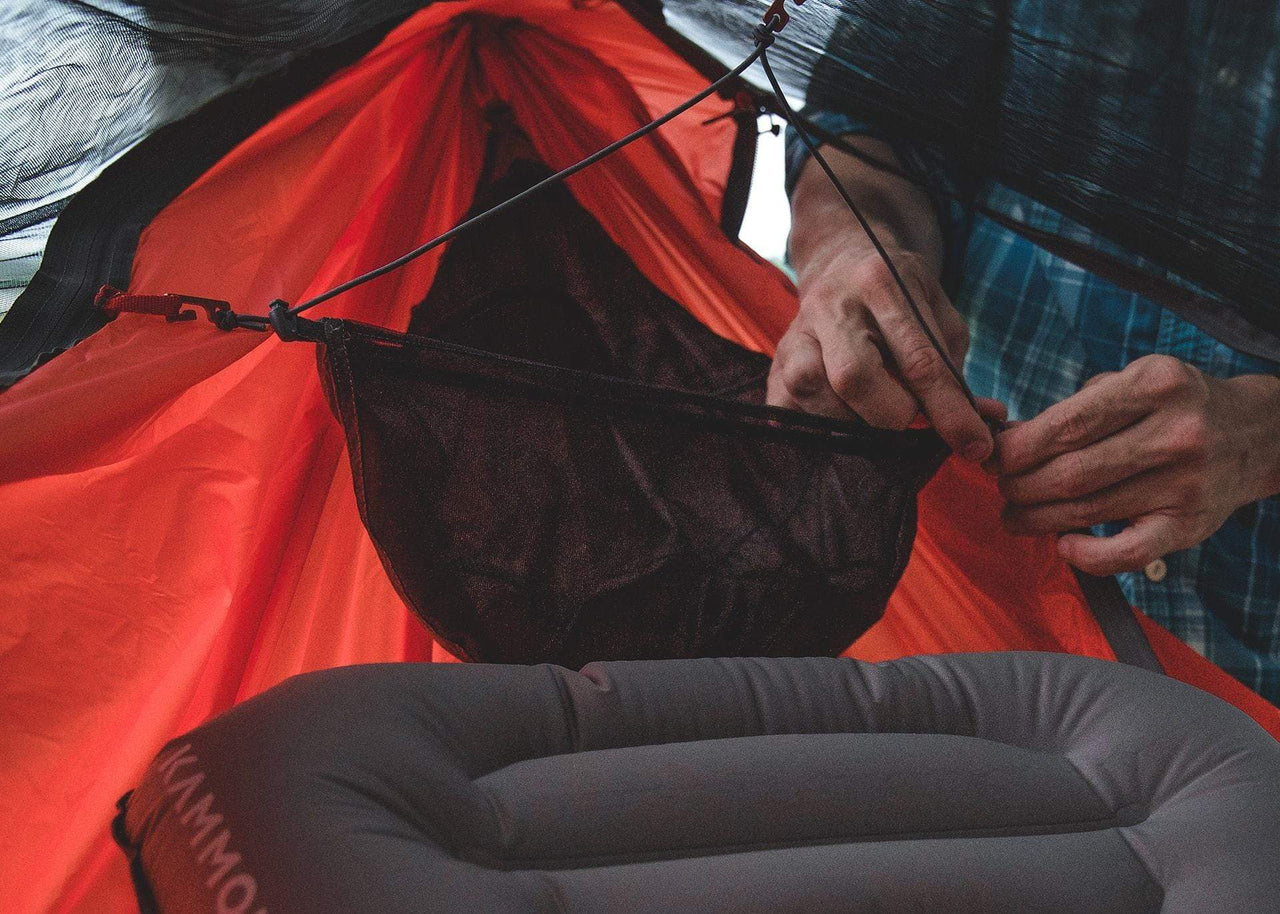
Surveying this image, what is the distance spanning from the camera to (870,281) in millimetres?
838

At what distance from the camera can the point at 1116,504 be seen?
809mm

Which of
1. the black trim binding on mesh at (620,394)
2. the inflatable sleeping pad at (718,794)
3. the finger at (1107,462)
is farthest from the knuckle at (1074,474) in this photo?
the inflatable sleeping pad at (718,794)

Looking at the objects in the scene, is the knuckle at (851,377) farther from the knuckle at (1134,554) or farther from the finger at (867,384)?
the knuckle at (1134,554)

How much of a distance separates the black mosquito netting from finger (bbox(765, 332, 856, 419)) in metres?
0.05

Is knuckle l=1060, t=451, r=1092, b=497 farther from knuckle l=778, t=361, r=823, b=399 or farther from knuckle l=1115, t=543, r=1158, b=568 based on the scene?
knuckle l=778, t=361, r=823, b=399

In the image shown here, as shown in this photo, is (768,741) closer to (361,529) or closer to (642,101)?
(361,529)

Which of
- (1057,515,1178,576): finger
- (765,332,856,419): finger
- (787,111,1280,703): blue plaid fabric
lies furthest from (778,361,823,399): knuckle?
(787,111,1280,703): blue plaid fabric

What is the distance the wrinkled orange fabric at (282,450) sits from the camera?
2.02 feet

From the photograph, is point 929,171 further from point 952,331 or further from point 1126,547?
point 1126,547

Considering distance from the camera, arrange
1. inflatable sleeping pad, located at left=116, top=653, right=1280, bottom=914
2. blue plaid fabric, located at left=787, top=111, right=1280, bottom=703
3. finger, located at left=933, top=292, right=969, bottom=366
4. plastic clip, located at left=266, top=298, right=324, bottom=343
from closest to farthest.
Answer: inflatable sleeping pad, located at left=116, top=653, right=1280, bottom=914, plastic clip, located at left=266, top=298, right=324, bottom=343, finger, located at left=933, top=292, right=969, bottom=366, blue plaid fabric, located at left=787, top=111, right=1280, bottom=703

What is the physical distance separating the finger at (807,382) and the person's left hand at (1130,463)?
141mm

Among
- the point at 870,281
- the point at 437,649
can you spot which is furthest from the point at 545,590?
the point at 870,281

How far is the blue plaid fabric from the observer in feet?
3.51

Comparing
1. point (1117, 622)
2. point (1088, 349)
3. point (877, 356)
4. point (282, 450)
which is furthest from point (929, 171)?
point (282, 450)
